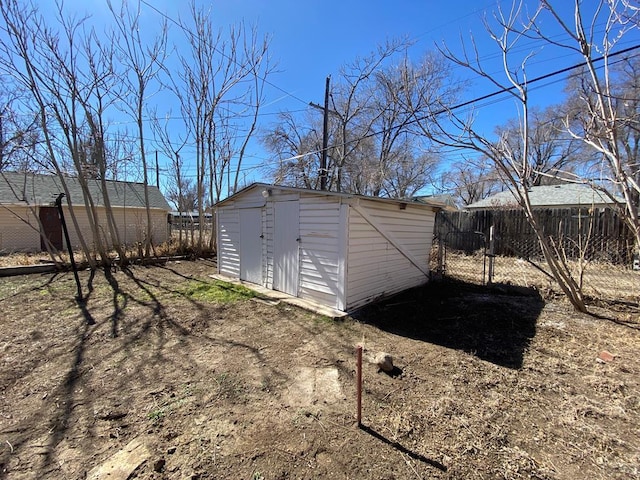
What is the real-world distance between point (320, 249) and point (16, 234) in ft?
45.7

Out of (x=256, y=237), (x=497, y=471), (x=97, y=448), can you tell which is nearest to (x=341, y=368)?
(x=497, y=471)

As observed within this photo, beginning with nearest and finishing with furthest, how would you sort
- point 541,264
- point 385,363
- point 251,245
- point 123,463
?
point 123,463 < point 385,363 < point 251,245 < point 541,264

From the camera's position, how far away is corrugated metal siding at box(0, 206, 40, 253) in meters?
A: 11.6

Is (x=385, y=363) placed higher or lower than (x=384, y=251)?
lower

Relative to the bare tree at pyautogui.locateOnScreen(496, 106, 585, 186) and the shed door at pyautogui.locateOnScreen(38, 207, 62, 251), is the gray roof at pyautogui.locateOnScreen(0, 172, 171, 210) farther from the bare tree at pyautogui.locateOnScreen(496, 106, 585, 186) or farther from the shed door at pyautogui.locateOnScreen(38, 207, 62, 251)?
the bare tree at pyautogui.locateOnScreen(496, 106, 585, 186)

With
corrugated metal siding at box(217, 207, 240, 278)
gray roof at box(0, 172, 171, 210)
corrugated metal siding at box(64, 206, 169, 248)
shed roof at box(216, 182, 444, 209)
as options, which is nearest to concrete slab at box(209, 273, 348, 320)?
corrugated metal siding at box(217, 207, 240, 278)

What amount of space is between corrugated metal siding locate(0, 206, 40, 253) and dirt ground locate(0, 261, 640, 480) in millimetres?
9640

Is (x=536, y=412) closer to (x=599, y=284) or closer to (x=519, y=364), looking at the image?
(x=519, y=364)

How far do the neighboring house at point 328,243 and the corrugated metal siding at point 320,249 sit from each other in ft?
0.05

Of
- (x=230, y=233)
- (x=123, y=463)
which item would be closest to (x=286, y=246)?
(x=230, y=233)

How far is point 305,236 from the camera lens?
5344 millimetres

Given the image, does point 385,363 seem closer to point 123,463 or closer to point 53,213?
point 123,463

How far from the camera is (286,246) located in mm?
5789

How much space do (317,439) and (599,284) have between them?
7261 millimetres
